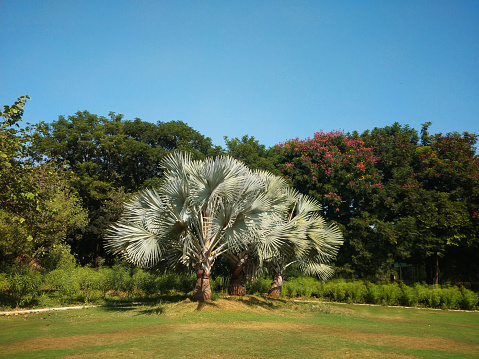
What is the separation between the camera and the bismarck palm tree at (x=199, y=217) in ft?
41.1

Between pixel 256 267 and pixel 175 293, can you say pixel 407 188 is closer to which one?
pixel 256 267

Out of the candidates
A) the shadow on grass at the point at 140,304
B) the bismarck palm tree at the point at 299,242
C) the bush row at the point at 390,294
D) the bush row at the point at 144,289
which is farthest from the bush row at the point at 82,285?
the bush row at the point at 390,294

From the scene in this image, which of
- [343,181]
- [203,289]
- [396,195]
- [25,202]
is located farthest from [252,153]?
[25,202]

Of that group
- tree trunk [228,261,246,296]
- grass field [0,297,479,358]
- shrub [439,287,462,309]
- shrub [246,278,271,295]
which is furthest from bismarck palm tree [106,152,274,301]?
shrub [439,287,462,309]

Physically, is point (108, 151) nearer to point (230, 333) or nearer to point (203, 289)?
point (203, 289)

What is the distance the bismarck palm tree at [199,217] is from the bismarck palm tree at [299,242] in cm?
64

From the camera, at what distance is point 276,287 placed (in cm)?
1927

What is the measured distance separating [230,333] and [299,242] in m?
5.46

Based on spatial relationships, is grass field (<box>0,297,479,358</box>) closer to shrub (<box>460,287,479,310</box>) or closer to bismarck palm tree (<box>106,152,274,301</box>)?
bismarck palm tree (<box>106,152,274,301</box>)

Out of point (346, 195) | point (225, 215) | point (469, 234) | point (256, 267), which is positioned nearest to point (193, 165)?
point (225, 215)

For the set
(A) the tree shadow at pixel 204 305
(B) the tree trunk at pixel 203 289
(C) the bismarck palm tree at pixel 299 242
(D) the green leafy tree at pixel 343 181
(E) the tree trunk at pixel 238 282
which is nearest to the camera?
(A) the tree shadow at pixel 204 305

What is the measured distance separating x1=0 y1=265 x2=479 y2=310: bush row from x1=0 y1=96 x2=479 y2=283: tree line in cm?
363

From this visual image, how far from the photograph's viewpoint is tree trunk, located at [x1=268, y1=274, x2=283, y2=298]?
19.2 metres

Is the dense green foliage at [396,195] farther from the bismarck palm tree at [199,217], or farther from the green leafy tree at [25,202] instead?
the green leafy tree at [25,202]
